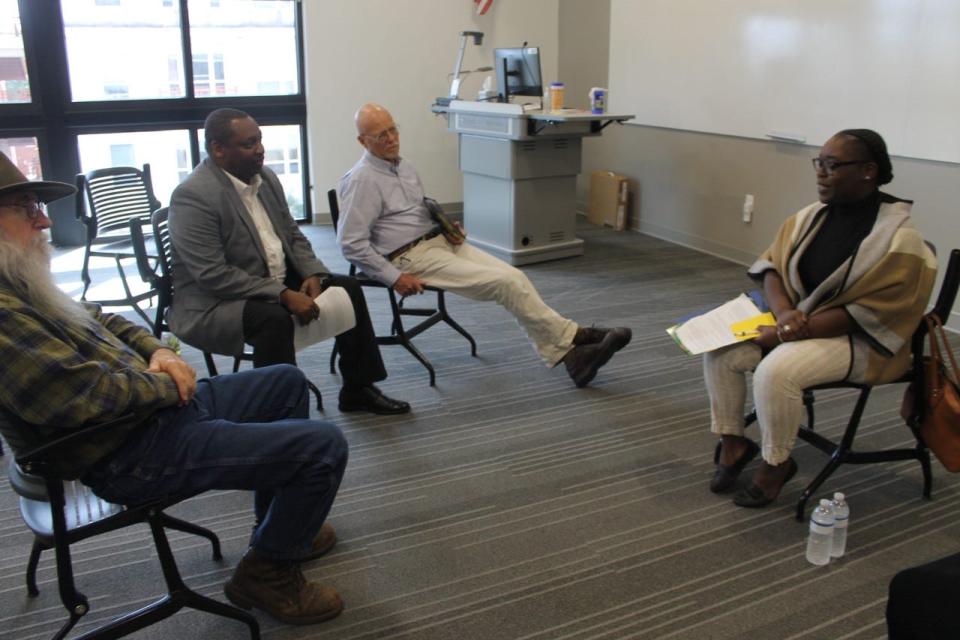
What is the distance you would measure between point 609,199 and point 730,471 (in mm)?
4419

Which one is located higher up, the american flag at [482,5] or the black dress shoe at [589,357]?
the american flag at [482,5]

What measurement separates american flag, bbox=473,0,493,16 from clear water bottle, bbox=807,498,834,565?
573 centimetres

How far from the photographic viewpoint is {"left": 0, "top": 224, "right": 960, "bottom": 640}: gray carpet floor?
2.13 m

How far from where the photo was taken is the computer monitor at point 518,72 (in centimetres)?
554

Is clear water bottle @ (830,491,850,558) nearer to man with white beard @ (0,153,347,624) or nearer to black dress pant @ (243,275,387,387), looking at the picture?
man with white beard @ (0,153,347,624)

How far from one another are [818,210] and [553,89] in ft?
10.3

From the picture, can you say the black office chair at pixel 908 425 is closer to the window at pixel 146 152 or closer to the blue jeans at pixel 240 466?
the blue jeans at pixel 240 466

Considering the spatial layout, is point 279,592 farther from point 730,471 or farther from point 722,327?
point 722,327

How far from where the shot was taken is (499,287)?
3.53 m

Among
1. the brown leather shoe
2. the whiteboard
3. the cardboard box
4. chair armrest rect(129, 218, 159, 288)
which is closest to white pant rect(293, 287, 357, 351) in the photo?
chair armrest rect(129, 218, 159, 288)

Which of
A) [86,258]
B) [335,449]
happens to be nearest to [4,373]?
[335,449]

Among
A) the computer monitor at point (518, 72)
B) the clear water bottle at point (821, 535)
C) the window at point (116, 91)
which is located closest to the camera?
the clear water bottle at point (821, 535)

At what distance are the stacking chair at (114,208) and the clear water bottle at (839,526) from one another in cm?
341

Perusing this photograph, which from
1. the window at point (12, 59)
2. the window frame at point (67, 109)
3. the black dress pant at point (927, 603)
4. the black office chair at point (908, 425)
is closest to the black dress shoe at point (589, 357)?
the black office chair at point (908, 425)
